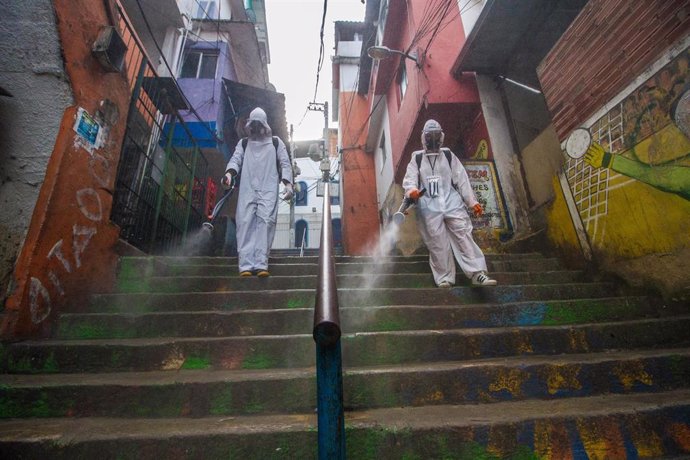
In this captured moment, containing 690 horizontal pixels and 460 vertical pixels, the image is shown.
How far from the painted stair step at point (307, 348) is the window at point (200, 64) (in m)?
10.8

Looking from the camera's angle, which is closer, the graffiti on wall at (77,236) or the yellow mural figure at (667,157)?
the graffiti on wall at (77,236)

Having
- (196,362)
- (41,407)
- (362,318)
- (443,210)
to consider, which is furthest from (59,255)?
(443,210)

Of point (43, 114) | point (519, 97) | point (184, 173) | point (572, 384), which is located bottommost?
point (572, 384)

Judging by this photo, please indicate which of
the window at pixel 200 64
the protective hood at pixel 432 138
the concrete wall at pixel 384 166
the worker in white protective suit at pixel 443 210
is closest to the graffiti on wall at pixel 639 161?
the worker in white protective suit at pixel 443 210

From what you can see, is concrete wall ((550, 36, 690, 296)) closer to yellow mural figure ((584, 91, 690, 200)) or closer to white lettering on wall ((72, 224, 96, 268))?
yellow mural figure ((584, 91, 690, 200))

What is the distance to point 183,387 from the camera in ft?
6.01

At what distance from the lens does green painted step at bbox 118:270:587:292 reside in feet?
10.7

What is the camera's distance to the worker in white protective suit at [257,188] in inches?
145

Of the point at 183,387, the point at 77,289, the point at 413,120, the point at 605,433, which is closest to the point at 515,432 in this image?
the point at 605,433

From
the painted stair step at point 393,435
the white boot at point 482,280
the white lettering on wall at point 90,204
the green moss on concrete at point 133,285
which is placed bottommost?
the painted stair step at point 393,435

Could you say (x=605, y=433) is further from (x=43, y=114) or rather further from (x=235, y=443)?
(x=43, y=114)

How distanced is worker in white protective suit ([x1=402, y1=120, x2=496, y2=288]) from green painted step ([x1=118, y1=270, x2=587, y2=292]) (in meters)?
0.28

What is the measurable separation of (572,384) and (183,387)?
241 cm

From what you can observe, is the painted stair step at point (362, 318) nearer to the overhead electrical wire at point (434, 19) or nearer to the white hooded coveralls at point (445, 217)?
the white hooded coveralls at point (445, 217)
